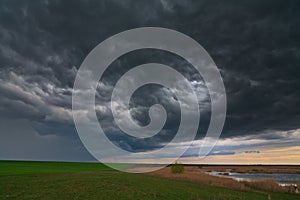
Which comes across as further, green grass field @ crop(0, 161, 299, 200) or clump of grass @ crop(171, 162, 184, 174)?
clump of grass @ crop(171, 162, 184, 174)

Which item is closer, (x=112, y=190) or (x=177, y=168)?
(x=112, y=190)

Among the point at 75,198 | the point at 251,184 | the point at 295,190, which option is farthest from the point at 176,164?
the point at 75,198

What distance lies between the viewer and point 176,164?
76688 mm

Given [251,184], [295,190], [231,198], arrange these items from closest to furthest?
[231,198] < [295,190] < [251,184]

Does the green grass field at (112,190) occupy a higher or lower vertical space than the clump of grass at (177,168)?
lower

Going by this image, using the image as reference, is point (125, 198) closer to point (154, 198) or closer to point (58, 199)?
point (154, 198)

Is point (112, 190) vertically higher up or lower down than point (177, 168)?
lower down

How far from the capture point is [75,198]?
24.4 m

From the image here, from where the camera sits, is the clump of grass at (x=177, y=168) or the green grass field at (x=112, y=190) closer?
the green grass field at (x=112, y=190)

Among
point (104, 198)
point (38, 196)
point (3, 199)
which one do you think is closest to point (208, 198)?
point (104, 198)

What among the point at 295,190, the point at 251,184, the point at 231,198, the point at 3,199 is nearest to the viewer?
the point at 3,199

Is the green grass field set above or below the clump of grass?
below

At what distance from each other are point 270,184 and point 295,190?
5.28m

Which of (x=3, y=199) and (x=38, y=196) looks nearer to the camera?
(x=3, y=199)
